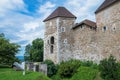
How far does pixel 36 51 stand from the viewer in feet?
144

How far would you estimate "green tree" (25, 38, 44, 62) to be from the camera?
1709 inches

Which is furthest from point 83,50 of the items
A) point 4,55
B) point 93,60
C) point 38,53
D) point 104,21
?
point 38,53

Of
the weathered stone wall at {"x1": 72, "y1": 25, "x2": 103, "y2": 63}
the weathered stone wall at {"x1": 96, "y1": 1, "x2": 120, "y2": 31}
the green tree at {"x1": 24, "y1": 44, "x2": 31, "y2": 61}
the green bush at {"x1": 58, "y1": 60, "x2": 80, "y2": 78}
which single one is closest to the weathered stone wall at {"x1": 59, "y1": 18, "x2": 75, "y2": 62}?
the weathered stone wall at {"x1": 72, "y1": 25, "x2": 103, "y2": 63}

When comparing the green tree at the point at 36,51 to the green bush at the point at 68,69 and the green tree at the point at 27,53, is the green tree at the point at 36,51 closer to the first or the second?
the green tree at the point at 27,53

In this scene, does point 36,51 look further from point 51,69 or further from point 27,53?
point 51,69

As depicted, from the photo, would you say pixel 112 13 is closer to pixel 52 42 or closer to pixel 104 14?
pixel 104 14

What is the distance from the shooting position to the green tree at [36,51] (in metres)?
43.4

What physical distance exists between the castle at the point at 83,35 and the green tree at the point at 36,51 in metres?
11.2

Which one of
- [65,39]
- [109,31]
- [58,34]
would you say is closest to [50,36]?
[58,34]

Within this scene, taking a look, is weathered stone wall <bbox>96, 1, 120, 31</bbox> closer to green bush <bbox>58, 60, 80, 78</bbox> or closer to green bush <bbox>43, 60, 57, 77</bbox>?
green bush <bbox>58, 60, 80, 78</bbox>

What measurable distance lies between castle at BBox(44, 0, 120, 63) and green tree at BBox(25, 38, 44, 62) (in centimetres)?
1119

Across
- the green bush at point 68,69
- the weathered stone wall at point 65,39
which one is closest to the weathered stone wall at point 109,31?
the green bush at point 68,69

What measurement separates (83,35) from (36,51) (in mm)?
17892

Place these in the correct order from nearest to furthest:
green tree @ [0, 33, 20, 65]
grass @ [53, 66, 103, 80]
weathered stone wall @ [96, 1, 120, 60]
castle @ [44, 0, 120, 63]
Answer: grass @ [53, 66, 103, 80] → weathered stone wall @ [96, 1, 120, 60] → castle @ [44, 0, 120, 63] → green tree @ [0, 33, 20, 65]
